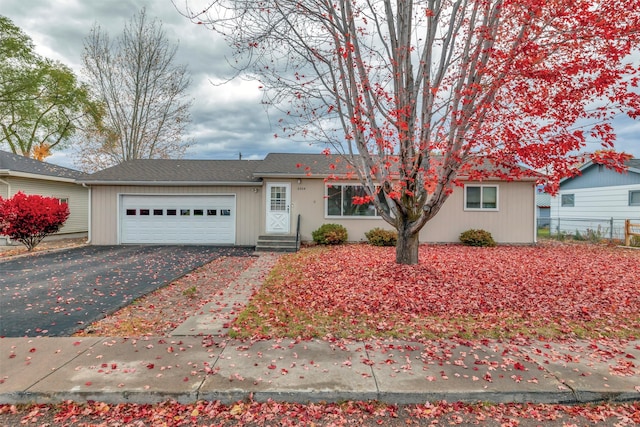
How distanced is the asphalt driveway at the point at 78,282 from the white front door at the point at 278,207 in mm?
1370

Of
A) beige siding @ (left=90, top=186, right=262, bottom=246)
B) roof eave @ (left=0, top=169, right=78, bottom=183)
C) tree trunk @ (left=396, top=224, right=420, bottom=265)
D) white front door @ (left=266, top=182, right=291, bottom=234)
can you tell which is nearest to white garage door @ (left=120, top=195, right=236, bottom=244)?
beige siding @ (left=90, top=186, right=262, bottom=246)

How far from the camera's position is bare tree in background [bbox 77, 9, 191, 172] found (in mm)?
18688

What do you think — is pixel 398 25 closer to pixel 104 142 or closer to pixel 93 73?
pixel 93 73

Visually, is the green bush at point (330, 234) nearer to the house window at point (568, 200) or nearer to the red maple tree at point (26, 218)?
the red maple tree at point (26, 218)

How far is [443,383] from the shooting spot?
113 inches

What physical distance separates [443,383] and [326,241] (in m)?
8.86

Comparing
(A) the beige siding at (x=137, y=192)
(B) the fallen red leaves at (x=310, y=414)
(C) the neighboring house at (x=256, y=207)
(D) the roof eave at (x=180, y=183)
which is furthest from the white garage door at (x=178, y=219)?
(B) the fallen red leaves at (x=310, y=414)

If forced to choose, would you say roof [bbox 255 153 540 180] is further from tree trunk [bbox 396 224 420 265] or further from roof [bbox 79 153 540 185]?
tree trunk [bbox 396 224 420 265]

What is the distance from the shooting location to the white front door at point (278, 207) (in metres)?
12.2

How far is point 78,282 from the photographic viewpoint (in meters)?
6.66

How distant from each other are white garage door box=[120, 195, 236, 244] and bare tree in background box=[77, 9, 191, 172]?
9108 millimetres

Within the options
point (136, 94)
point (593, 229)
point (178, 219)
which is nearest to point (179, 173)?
point (178, 219)

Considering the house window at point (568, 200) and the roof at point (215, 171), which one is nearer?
the roof at point (215, 171)

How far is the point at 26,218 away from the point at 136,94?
36.8ft
